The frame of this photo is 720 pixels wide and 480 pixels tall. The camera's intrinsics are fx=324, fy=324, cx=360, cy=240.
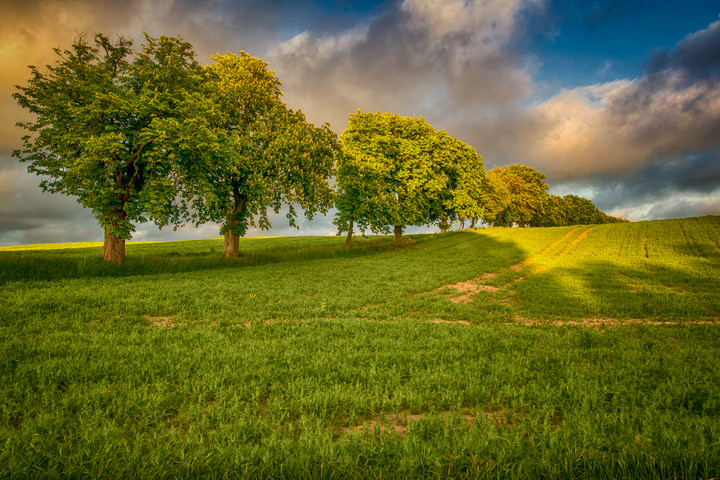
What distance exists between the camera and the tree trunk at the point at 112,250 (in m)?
21.6

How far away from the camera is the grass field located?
3695mm

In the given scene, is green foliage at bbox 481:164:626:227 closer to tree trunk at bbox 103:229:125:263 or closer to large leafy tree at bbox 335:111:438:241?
large leafy tree at bbox 335:111:438:241

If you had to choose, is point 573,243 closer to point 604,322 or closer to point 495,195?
point 495,195

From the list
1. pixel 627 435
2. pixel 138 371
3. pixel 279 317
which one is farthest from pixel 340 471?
pixel 279 317

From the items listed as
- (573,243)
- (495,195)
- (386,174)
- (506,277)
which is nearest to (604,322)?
(506,277)

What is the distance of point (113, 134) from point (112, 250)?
304 inches

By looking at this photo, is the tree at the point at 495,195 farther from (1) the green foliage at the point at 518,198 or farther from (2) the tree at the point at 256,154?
(2) the tree at the point at 256,154

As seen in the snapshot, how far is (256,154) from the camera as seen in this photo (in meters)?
24.1

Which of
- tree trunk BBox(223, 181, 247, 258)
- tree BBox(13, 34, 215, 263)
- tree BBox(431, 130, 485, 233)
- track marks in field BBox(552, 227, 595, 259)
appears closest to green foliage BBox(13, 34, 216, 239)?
tree BBox(13, 34, 215, 263)

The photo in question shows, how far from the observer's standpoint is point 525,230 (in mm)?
53781

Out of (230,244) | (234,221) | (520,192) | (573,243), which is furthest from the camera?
(520,192)

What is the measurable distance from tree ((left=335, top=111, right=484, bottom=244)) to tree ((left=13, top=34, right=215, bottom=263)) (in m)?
17.3

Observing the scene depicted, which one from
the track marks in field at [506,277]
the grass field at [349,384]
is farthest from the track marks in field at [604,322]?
the track marks in field at [506,277]

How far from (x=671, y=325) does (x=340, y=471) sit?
534 inches
